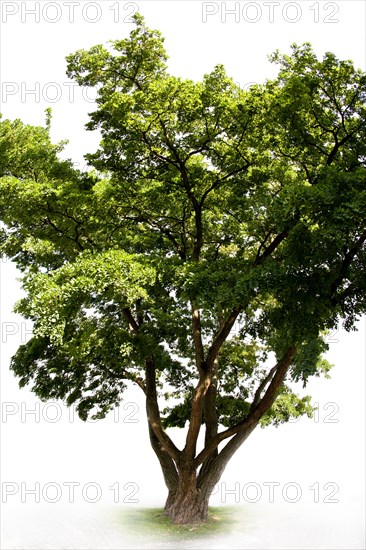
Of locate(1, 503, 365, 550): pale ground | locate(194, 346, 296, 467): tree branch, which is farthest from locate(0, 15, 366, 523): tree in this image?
locate(1, 503, 365, 550): pale ground

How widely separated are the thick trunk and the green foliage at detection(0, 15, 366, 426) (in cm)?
201

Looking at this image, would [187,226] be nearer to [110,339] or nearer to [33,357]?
[110,339]

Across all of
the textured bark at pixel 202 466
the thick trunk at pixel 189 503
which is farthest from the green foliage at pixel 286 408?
the thick trunk at pixel 189 503

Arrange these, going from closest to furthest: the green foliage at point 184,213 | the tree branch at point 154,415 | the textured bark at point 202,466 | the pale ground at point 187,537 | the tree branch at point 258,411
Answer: the green foliage at point 184,213 < the pale ground at point 187,537 < the tree branch at point 258,411 < the textured bark at point 202,466 < the tree branch at point 154,415

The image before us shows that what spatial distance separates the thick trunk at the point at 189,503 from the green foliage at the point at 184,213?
2.01 m

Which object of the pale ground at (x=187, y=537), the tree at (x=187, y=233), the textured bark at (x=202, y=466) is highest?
the tree at (x=187, y=233)

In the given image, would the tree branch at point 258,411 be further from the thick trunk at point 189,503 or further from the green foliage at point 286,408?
the green foliage at point 286,408

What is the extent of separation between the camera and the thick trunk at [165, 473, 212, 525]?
11.8 m

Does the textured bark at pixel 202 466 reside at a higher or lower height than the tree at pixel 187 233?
lower

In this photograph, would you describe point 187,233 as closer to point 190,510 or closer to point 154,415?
point 154,415

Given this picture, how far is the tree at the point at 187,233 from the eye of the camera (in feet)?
31.4

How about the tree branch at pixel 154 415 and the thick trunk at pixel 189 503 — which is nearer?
the thick trunk at pixel 189 503

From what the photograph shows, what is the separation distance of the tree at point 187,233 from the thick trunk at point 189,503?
3 cm

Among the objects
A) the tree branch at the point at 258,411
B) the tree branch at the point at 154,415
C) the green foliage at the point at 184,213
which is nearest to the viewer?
the green foliage at the point at 184,213
